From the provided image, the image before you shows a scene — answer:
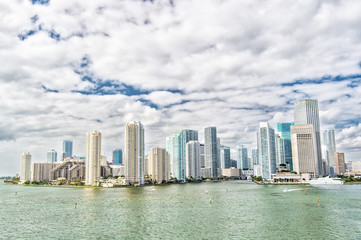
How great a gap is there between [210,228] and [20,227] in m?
45.4

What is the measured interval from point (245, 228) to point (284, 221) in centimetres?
1299

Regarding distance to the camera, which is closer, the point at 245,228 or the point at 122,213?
the point at 245,228

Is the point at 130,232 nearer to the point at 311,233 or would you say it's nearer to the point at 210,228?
the point at 210,228

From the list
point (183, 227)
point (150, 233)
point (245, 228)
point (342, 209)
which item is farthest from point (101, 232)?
point (342, 209)

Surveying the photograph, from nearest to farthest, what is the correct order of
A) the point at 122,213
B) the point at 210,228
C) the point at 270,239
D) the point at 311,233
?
the point at 270,239
the point at 311,233
the point at 210,228
the point at 122,213

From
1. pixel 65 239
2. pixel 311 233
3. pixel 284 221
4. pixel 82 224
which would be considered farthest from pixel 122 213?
pixel 311 233

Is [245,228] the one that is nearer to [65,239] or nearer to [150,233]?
[150,233]

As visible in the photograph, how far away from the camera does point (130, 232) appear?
6069 cm

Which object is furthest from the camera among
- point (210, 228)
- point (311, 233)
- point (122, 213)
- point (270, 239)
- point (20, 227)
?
point (122, 213)

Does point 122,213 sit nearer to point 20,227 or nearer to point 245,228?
point 20,227

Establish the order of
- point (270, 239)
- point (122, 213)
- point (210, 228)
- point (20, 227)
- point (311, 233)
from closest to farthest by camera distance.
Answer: point (270, 239)
point (311, 233)
point (210, 228)
point (20, 227)
point (122, 213)

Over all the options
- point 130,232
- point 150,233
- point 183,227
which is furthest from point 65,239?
point 183,227

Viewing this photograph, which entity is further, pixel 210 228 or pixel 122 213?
pixel 122 213

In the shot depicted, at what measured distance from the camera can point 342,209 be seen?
88.3 m
